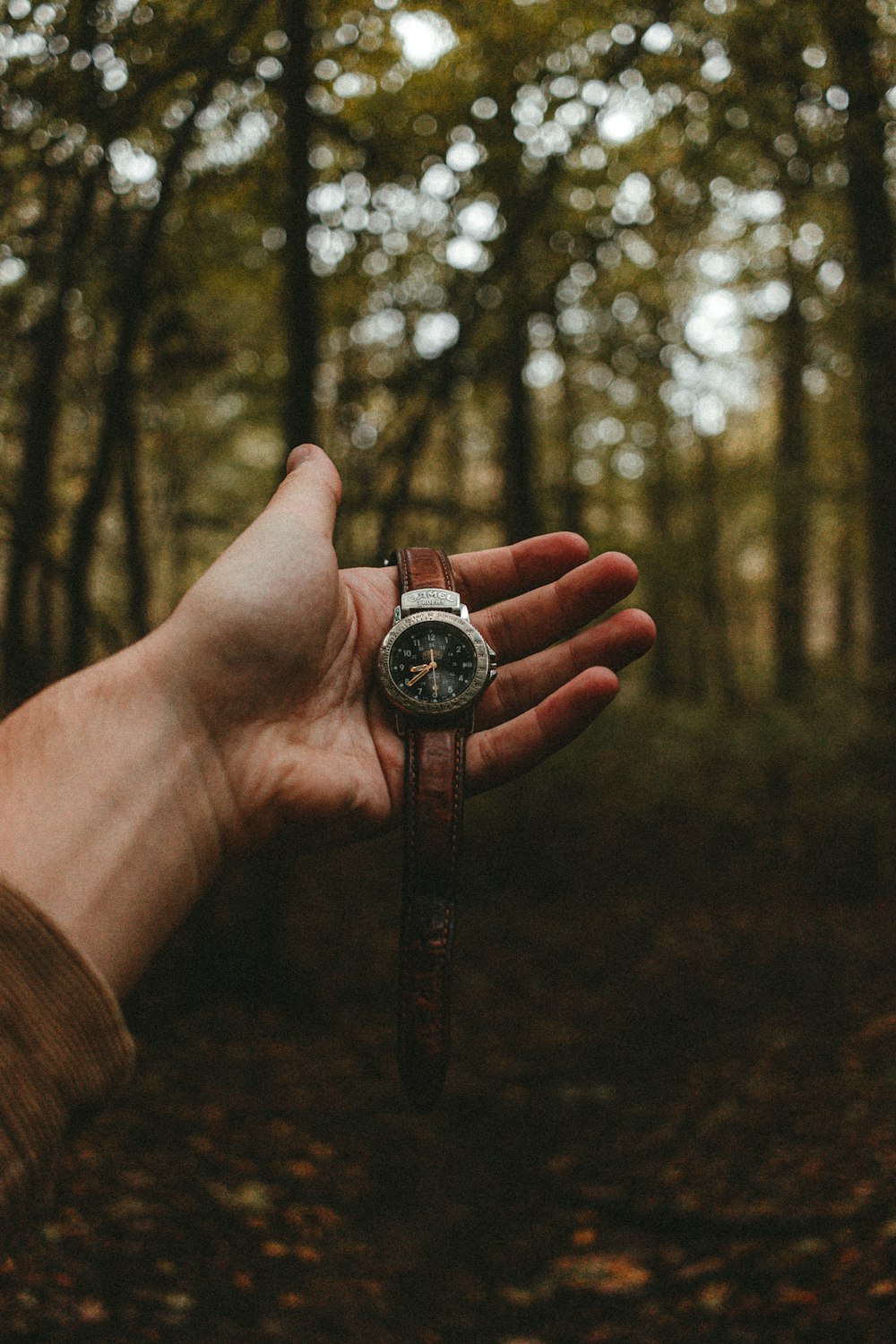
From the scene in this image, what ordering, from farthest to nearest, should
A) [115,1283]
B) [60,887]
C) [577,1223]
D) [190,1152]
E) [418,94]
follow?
1. [418,94]
2. [190,1152]
3. [577,1223]
4. [115,1283]
5. [60,887]

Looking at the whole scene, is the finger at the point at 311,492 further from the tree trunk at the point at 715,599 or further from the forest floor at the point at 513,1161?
the tree trunk at the point at 715,599

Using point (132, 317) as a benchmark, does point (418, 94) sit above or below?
above

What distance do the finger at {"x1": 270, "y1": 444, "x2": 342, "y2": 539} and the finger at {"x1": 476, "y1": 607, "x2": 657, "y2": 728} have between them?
0.71 metres

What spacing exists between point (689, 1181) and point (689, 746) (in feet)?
24.9

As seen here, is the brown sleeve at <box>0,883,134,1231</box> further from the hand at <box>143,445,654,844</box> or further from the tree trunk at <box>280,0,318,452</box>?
the tree trunk at <box>280,0,318,452</box>

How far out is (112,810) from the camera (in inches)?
78.5

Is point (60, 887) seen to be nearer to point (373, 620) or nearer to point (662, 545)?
point (373, 620)

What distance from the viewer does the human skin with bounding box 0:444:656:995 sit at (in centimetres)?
192

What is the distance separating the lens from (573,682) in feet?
7.69

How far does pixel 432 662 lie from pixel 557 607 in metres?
0.45

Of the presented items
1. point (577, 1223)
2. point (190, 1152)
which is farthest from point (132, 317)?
point (577, 1223)

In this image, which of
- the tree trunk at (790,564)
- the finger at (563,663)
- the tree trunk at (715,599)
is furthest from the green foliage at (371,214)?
the tree trunk at (715,599)

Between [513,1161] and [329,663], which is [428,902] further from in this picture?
[513,1161]

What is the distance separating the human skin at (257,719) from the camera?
1.92m
